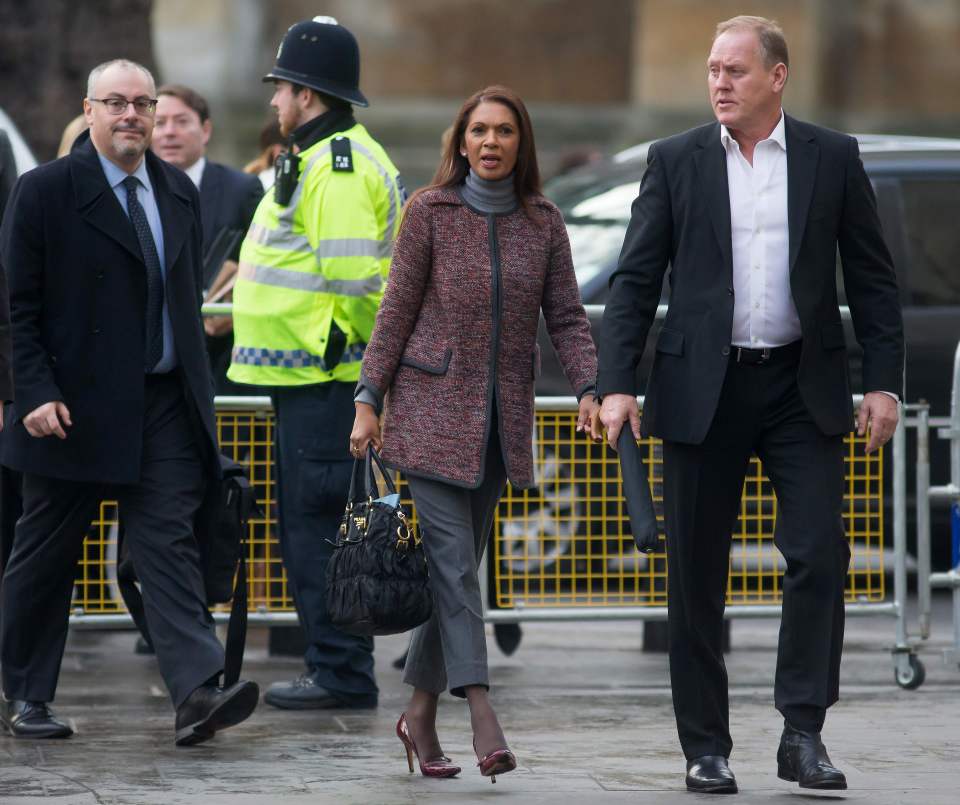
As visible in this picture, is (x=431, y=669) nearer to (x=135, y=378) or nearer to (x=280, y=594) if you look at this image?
(x=135, y=378)

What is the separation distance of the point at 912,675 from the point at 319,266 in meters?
2.56

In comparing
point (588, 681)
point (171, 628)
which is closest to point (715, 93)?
point (171, 628)

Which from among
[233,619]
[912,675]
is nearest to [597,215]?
[912,675]

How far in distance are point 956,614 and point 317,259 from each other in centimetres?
258

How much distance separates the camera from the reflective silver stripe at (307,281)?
713 cm

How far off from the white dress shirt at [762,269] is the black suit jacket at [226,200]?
3102 mm

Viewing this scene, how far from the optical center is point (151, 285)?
262 inches

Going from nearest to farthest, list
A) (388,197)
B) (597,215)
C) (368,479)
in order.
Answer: (368,479) → (388,197) → (597,215)

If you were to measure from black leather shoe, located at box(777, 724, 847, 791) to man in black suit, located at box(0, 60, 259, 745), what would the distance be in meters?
1.58

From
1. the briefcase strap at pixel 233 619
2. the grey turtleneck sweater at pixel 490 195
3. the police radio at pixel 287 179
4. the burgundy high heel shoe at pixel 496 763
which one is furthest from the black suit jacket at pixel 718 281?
the police radio at pixel 287 179

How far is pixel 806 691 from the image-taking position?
19.4ft

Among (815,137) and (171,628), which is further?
(171,628)

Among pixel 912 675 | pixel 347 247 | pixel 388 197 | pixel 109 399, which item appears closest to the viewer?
pixel 109 399

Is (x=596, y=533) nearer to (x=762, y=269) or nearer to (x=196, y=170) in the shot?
(x=196, y=170)
